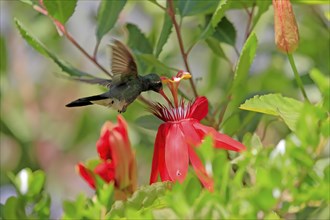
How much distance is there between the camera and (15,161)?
1.71 m

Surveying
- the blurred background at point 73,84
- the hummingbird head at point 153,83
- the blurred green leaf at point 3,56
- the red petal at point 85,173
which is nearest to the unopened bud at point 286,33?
the hummingbird head at point 153,83

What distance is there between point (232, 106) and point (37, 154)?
0.69 m

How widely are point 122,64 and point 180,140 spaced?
0.14 meters

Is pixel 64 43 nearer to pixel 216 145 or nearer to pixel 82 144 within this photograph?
pixel 82 144

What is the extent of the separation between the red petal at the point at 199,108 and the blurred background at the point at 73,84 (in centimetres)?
57

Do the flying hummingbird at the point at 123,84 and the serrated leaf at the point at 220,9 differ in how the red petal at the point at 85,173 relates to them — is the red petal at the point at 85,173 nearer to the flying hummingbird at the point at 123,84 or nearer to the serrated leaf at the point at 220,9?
the flying hummingbird at the point at 123,84

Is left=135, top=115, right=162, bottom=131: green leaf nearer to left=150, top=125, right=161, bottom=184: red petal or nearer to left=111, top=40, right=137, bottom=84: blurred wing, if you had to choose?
left=111, top=40, right=137, bottom=84: blurred wing

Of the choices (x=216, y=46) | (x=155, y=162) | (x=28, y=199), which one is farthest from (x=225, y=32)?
(x=28, y=199)

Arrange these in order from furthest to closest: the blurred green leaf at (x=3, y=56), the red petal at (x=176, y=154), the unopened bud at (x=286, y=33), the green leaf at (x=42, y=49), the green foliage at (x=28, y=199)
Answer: the blurred green leaf at (x=3, y=56) < the green leaf at (x=42, y=49) < the unopened bud at (x=286, y=33) < the red petal at (x=176, y=154) < the green foliage at (x=28, y=199)

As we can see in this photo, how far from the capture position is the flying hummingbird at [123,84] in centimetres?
94

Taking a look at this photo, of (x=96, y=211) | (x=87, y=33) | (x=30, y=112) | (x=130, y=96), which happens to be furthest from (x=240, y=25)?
(x=96, y=211)

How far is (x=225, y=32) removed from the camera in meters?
1.18

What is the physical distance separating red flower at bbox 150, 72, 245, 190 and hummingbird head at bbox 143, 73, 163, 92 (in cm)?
2

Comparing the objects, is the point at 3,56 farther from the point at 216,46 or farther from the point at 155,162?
the point at 155,162
